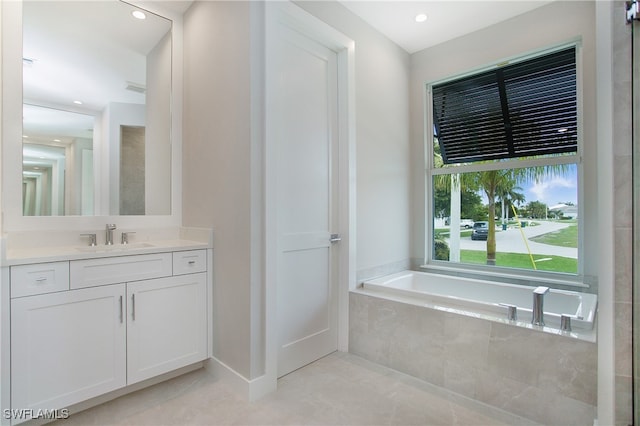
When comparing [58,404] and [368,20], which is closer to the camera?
[58,404]

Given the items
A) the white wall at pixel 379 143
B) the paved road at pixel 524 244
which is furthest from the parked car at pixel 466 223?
the white wall at pixel 379 143

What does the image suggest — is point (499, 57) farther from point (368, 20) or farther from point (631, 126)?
point (631, 126)

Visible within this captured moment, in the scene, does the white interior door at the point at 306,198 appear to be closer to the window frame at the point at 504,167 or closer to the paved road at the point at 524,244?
the window frame at the point at 504,167

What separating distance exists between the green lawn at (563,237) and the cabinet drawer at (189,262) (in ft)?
9.04

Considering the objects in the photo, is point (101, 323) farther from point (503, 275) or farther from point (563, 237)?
point (563, 237)

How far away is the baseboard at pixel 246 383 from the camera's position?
188cm

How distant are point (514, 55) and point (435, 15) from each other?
0.77 meters

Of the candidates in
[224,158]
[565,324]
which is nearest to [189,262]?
[224,158]

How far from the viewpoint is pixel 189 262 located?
2.10 metres

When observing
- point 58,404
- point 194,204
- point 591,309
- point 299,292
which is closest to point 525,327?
point 591,309

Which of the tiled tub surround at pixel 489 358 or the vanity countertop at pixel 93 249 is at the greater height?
the vanity countertop at pixel 93 249

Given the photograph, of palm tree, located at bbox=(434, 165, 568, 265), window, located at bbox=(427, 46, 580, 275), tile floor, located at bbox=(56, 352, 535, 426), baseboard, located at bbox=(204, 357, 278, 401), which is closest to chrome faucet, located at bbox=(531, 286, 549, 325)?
tile floor, located at bbox=(56, 352, 535, 426)

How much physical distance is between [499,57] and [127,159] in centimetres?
321

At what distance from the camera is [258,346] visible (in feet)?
6.31
